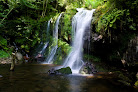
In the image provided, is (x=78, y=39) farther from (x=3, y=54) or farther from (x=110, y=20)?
(x=3, y=54)

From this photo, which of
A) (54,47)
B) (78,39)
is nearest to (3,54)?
(54,47)

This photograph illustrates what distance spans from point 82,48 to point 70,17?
10.9 feet

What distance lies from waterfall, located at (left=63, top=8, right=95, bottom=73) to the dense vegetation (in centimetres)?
56

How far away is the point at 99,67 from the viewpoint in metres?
8.31

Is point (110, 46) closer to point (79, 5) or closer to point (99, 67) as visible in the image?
point (99, 67)

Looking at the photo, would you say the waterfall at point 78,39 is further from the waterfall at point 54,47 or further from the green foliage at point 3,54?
the green foliage at point 3,54

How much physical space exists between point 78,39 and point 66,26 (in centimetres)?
211

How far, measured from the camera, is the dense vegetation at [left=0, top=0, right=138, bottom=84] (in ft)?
22.8

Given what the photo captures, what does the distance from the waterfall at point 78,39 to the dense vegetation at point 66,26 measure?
1.84ft

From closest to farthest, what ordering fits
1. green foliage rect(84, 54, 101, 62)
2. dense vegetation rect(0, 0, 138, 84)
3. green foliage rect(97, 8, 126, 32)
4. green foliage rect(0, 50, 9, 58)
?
green foliage rect(97, 8, 126, 32) → dense vegetation rect(0, 0, 138, 84) → green foliage rect(84, 54, 101, 62) → green foliage rect(0, 50, 9, 58)

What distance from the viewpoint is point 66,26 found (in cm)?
1101

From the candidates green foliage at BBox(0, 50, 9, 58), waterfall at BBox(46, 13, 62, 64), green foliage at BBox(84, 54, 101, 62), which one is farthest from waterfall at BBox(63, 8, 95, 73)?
green foliage at BBox(0, 50, 9, 58)

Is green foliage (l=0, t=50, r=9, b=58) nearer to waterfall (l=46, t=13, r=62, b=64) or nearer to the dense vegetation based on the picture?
the dense vegetation

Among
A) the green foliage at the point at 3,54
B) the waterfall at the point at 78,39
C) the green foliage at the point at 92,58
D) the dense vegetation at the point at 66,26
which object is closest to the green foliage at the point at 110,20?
the dense vegetation at the point at 66,26
